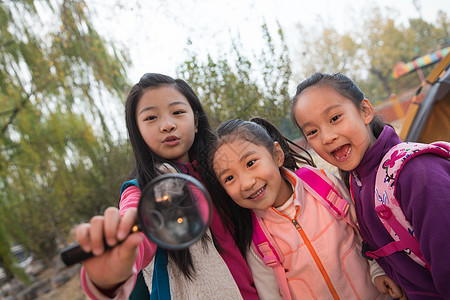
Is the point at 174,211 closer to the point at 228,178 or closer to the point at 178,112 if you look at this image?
the point at 228,178

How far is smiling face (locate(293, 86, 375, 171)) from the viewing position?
1539mm

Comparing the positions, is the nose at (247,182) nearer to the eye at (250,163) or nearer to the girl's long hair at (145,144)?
the eye at (250,163)

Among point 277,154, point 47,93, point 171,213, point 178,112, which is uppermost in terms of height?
point 47,93

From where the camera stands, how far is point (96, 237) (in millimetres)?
855

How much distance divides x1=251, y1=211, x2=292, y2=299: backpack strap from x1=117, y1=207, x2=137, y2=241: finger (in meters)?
0.92

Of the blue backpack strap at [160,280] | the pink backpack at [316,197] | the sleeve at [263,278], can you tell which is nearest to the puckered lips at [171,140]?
the blue backpack strap at [160,280]

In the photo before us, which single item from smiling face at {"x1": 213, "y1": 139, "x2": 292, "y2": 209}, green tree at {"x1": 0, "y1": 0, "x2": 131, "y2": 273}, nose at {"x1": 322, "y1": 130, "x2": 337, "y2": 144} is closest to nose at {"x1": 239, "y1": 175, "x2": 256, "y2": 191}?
smiling face at {"x1": 213, "y1": 139, "x2": 292, "y2": 209}

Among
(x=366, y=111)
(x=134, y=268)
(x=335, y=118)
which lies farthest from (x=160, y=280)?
(x=366, y=111)

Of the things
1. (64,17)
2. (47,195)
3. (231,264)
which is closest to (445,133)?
(231,264)

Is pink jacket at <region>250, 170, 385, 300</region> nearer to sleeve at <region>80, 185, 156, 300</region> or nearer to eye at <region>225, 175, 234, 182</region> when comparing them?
eye at <region>225, 175, 234, 182</region>

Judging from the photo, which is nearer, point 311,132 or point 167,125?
point 167,125

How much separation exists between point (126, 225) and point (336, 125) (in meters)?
1.14

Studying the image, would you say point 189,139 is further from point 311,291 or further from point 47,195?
point 47,195

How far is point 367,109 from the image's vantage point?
166 cm
